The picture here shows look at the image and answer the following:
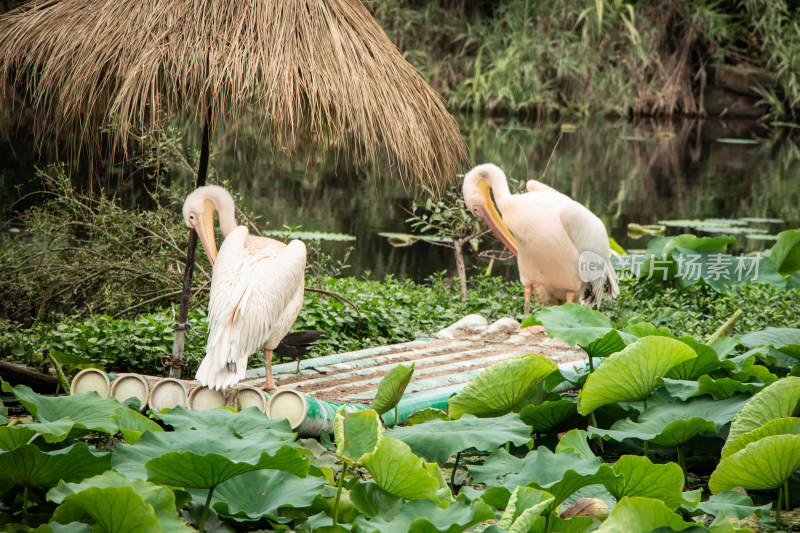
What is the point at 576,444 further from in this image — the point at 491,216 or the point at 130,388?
the point at 491,216

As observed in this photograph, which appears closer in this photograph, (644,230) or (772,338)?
(772,338)

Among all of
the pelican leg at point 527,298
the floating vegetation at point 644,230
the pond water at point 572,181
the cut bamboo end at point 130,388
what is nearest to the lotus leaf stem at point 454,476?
the cut bamboo end at point 130,388

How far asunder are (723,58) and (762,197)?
24.3ft

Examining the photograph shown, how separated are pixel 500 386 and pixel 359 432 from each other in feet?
2.82

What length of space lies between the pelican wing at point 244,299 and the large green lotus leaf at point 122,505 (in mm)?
1133

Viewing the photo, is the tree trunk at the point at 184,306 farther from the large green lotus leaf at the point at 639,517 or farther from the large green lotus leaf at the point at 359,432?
the large green lotus leaf at the point at 639,517

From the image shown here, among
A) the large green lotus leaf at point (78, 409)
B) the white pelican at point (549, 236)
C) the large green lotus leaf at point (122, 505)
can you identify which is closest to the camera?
the large green lotus leaf at point (122, 505)

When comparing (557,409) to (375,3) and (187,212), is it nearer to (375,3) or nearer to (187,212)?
(187,212)

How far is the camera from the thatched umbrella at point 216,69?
11.1 ft

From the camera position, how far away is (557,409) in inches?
123

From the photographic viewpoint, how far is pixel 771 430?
261 cm

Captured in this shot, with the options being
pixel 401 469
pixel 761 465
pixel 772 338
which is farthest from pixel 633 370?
pixel 401 469

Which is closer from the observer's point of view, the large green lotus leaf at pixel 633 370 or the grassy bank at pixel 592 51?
the large green lotus leaf at pixel 633 370

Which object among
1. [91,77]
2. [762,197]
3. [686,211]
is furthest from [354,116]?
[762,197]
